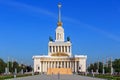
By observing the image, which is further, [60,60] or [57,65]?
[57,65]

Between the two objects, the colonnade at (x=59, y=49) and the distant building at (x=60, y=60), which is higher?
the colonnade at (x=59, y=49)

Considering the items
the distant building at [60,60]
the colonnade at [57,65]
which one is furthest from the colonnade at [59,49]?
the colonnade at [57,65]

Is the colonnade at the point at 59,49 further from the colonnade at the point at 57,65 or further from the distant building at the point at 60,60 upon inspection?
the colonnade at the point at 57,65

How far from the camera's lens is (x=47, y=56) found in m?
131

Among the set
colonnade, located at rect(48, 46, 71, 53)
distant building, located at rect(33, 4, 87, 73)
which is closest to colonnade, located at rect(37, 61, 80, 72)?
distant building, located at rect(33, 4, 87, 73)

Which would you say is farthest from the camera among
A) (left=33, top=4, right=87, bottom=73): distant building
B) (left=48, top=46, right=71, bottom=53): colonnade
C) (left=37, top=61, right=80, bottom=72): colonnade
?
(left=48, top=46, right=71, bottom=53): colonnade

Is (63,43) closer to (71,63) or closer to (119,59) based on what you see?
(71,63)

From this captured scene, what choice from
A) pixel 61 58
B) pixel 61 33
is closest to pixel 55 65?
pixel 61 58

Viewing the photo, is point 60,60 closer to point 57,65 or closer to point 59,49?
point 57,65

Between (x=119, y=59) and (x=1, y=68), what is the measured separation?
34.2 m

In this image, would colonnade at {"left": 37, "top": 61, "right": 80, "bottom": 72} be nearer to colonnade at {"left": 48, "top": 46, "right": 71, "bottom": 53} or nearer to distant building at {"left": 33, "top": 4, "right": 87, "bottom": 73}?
distant building at {"left": 33, "top": 4, "right": 87, "bottom": 73}

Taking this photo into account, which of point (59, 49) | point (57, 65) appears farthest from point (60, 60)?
point (59, 49)

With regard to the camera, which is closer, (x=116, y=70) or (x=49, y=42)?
(x=116, y=70)

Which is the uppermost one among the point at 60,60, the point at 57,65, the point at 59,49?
the point at 59,49
